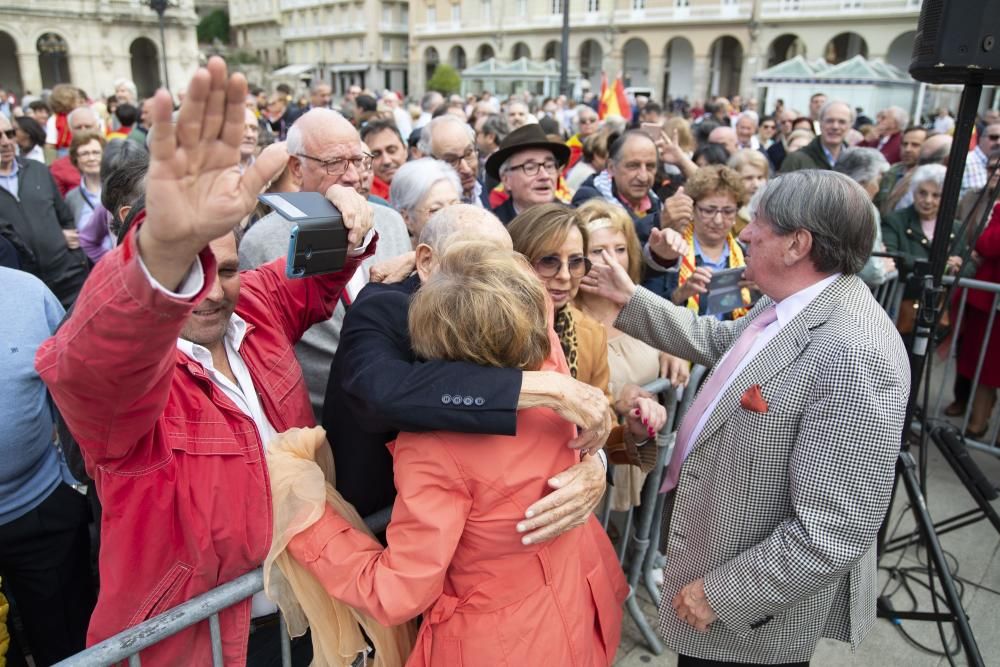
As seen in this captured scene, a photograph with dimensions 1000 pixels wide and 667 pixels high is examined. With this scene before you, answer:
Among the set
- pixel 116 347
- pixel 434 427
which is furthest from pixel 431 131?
pixel 116 347

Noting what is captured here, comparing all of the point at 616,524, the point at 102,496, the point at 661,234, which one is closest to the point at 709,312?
the point at 661,234

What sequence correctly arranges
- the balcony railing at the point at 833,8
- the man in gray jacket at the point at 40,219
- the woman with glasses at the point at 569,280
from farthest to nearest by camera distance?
the balcony railing at the point at 833,8 < the man in gray jacket at the point at 40,219 < the woman with glasses at the point at 569,280

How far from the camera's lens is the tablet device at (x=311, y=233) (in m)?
1.62

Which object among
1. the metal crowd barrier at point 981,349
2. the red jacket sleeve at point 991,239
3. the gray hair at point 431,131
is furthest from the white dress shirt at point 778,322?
the red jacket sleeve at point 991,239

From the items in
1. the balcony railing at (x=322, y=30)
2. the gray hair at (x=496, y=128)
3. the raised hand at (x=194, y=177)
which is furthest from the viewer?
the balcony railing at (x=322, y=30)

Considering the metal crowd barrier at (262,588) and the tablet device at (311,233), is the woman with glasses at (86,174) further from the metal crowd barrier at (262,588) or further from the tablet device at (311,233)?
the metal crowd barrier at (262,588)

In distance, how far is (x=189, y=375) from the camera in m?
1.59

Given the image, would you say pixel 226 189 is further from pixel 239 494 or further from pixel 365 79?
pixel 365 79

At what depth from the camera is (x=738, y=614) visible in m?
1.87

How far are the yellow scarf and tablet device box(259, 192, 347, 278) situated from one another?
227 centimetres

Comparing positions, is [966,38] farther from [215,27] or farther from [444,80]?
[215,27]

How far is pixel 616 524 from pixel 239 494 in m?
2.65

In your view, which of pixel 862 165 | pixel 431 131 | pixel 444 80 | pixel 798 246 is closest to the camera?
pixel 798 246

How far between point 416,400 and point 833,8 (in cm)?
4147
